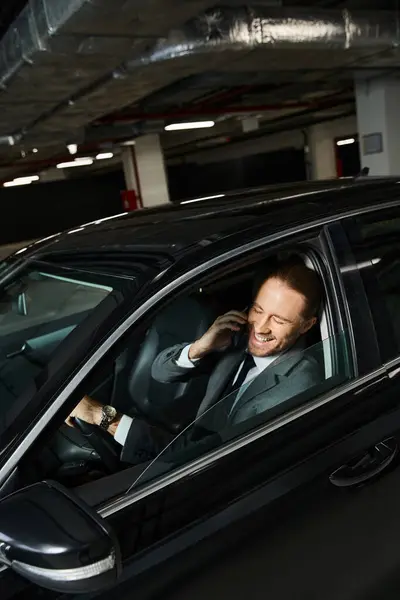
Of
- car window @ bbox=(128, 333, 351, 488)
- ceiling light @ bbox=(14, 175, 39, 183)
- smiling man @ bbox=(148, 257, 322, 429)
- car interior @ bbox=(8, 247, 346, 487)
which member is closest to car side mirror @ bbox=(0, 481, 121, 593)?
car window @ bbox=(128, 333, 351, 488)

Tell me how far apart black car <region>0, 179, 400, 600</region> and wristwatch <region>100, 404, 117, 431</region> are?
5cm

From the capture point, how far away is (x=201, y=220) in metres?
1.49

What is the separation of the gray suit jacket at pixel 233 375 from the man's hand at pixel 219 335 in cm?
3

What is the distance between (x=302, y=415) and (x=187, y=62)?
3.11 meters

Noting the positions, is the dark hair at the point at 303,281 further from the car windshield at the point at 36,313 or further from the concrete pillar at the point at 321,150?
the concrete pillar at the point at 321,150

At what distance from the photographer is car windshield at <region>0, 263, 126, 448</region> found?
147 cm

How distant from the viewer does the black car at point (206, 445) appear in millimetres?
1008

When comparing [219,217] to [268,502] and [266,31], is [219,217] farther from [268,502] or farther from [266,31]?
[266,31]

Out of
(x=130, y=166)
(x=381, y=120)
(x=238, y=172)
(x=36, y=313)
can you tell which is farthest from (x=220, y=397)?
(x=238, y=172)

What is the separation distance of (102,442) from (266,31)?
312cm

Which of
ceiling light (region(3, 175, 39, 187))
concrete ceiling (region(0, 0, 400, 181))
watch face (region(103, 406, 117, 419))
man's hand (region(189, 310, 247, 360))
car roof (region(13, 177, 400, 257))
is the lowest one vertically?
watch face (region(103, 406, 117, 419))

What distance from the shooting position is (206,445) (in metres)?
1.21

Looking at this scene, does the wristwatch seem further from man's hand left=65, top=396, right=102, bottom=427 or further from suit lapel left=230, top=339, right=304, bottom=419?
suit lapel left=230, top=339, right=304, bottom=419

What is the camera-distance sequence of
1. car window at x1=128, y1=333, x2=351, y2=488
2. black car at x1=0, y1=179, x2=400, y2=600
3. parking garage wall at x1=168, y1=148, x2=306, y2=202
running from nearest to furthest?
1. black car at x1=0, y1=179, x2=400, y2=600
2. car window at x1=128, y1=333, x2=351, y2=488
3. parking garage wall at x1=168, y1=148, x2=306, y2=202
